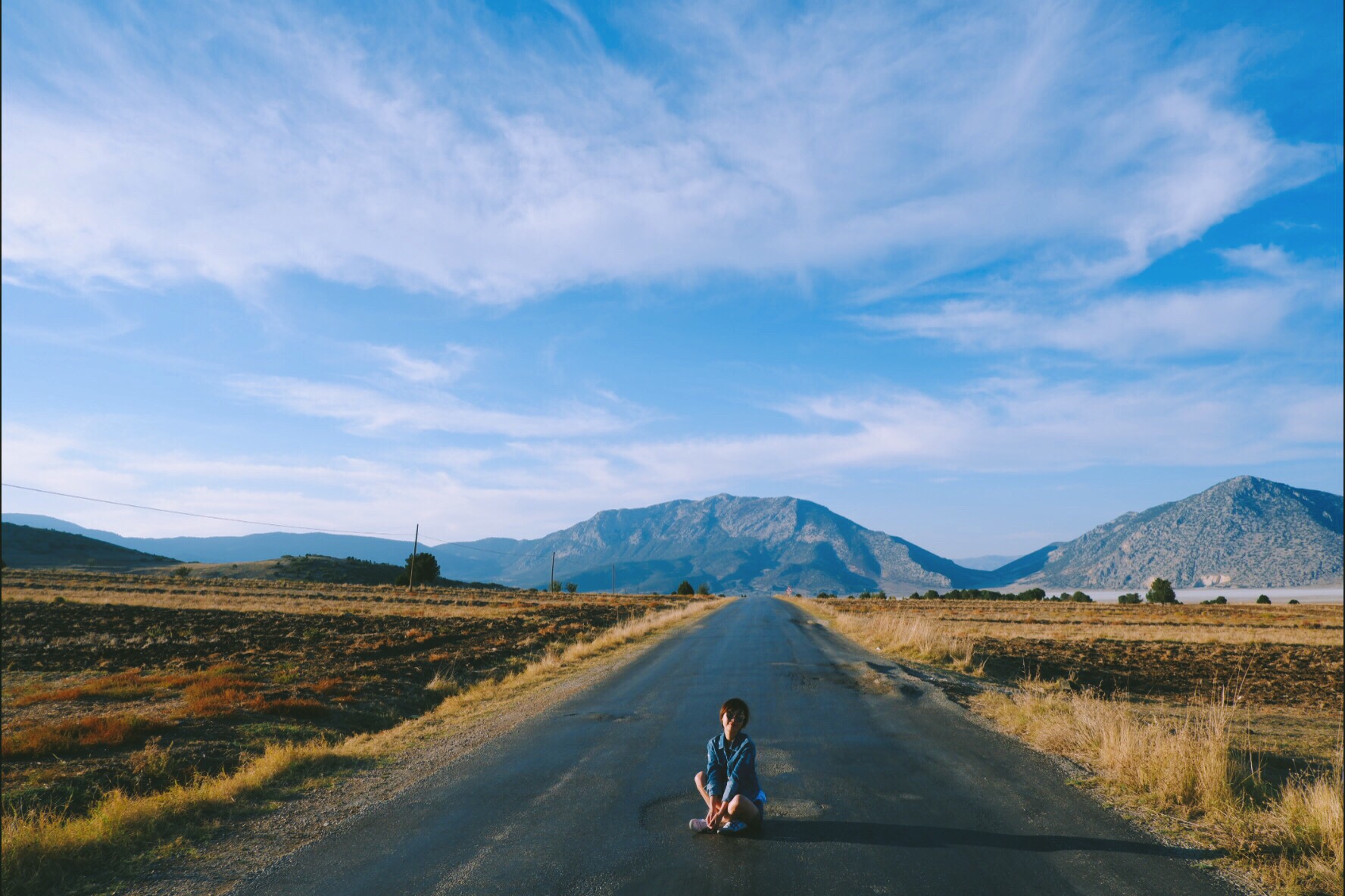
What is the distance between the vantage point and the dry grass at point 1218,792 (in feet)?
19.1

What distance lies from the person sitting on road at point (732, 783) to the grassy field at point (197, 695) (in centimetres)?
607

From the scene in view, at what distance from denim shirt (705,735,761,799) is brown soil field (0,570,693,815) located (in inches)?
344

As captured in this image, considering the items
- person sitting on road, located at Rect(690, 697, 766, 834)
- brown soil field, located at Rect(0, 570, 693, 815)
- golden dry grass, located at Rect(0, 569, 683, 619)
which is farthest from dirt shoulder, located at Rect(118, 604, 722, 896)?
golden dry grass, located at Rect(0, 569, 683, 619)

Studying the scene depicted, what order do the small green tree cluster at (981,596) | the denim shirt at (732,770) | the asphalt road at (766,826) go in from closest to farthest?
the asphalt road at (766,826), the denim shirt at (732,770), the small green tree cluster at (981,596)

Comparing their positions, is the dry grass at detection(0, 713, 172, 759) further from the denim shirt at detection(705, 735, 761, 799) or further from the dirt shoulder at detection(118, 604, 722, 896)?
the denim shirt at detection(705, 735, 761, 799)

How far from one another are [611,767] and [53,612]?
5078 cm

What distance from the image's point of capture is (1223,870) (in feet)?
18.6

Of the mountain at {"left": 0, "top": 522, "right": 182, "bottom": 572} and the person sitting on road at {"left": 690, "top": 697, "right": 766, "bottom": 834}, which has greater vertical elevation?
the person sitting on road at {"left": 690, "top": 697, "right": 766, "bottom": 834}

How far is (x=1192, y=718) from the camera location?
1561cm

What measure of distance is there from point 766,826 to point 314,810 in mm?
5400

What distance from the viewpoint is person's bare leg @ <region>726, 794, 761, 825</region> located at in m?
6.14

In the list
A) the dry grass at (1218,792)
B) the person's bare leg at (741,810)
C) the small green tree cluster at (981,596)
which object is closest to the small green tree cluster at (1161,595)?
the small green tree cluster at (981,596)

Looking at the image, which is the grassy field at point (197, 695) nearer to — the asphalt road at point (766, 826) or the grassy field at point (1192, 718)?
the asphalt road at point (766, 826)

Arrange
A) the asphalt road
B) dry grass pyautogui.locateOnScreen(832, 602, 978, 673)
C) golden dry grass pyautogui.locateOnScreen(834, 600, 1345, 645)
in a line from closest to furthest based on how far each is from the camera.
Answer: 1. the asphalt road
2. dry grass pyautogui.locateOnScreen(832, 602, 978, 673)
3. golden dry grass pyautogui.locateOnScreen(834, 600, 1345, 645)
